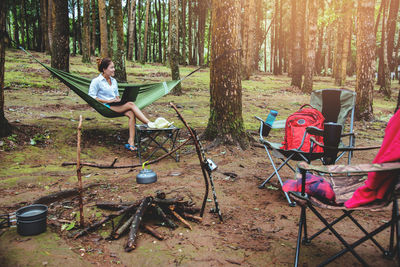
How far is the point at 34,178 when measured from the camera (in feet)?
9.68

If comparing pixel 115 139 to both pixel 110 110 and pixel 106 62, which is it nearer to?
pixel 110 110

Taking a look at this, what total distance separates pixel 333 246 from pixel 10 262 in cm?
205

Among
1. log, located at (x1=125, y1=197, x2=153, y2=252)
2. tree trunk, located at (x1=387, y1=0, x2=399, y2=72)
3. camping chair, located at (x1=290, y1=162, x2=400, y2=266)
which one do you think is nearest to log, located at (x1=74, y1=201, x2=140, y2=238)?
log, located at (x1=125, y1=197, x2=153, y2=252)

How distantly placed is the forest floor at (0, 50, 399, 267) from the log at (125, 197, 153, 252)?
0.14ft

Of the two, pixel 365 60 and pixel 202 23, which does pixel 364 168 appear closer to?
pixel 365 60

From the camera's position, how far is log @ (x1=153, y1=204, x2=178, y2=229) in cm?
218

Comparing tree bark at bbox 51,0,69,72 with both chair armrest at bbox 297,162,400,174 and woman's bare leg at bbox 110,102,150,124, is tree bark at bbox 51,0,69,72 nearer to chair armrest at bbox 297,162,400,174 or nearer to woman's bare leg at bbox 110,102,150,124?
woman's bare leg at bbox 110,102,150,124

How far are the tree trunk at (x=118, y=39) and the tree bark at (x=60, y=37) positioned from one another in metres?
1.24

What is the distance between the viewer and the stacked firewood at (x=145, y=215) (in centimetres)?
204

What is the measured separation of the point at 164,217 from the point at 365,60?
5.92m

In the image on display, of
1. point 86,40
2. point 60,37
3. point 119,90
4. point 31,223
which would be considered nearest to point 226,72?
point 119,90

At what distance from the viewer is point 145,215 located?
2.30m

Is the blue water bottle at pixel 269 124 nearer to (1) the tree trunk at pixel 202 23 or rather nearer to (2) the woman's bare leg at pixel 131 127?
(2) the woman's bare leg at pixel 131 127

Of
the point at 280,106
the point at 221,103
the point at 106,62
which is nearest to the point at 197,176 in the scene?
the point at 221,103
